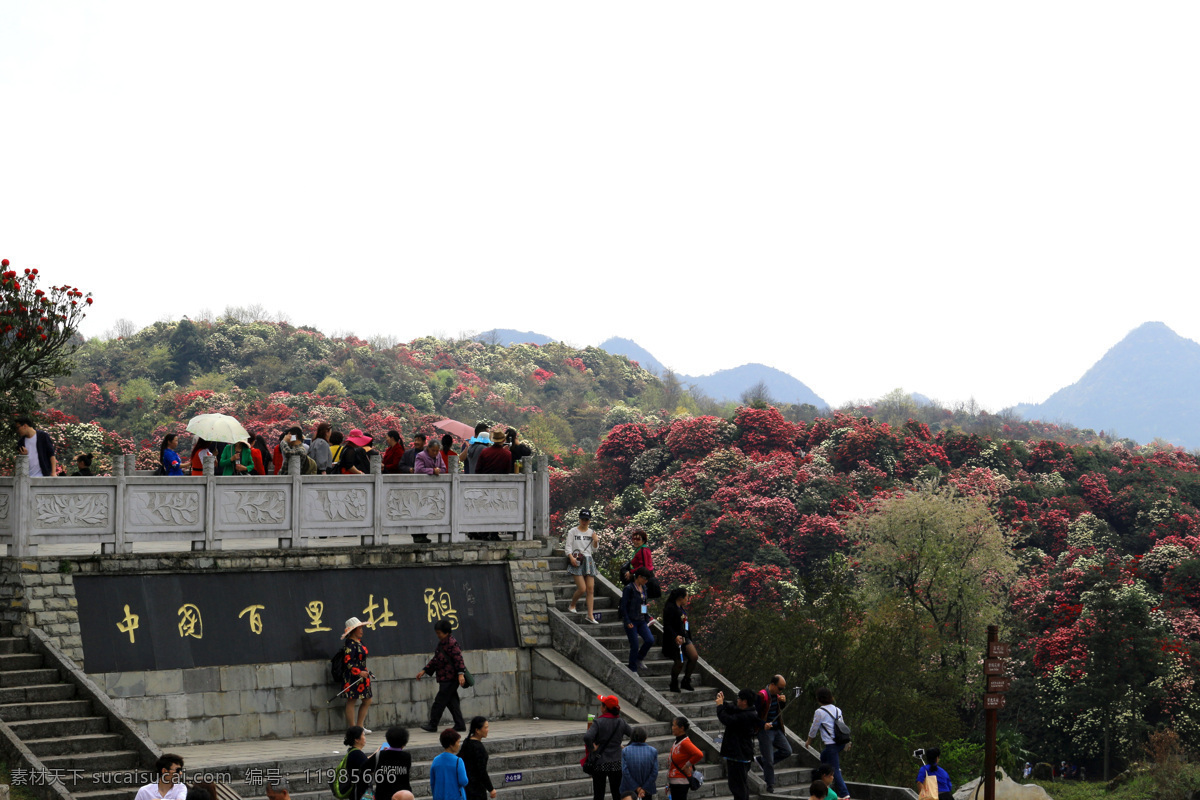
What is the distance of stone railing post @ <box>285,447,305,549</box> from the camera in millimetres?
15602

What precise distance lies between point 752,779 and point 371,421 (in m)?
46.2

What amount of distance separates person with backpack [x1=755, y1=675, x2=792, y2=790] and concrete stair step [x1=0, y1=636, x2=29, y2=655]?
852 cm

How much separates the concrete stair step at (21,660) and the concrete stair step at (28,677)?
7cm

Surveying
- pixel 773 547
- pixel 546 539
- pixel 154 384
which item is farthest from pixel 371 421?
pixel 546 539

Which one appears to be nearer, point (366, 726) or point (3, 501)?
point (3, 501)

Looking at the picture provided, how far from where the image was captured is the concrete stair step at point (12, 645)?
42.9 feet

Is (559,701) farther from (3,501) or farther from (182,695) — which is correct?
(3,501)

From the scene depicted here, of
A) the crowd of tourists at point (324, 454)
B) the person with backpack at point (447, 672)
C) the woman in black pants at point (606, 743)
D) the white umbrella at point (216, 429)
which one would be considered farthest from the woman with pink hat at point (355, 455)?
the woman in black pants at point (606, 743)

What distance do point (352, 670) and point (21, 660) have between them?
3736mm

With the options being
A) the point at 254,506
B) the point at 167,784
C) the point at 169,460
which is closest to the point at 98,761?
the point at 167,784

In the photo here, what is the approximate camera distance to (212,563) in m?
15.0

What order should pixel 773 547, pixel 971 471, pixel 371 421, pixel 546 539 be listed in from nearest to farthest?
pixel 546 539
pixel 773 547
pixel 971 471
pixel 371 421

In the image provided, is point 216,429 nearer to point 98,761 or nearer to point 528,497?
point 528,497

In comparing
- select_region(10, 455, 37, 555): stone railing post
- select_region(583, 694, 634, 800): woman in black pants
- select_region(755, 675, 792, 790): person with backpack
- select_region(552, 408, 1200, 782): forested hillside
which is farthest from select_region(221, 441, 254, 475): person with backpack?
select_region(552, 408, 1200, 782): forested hillside
